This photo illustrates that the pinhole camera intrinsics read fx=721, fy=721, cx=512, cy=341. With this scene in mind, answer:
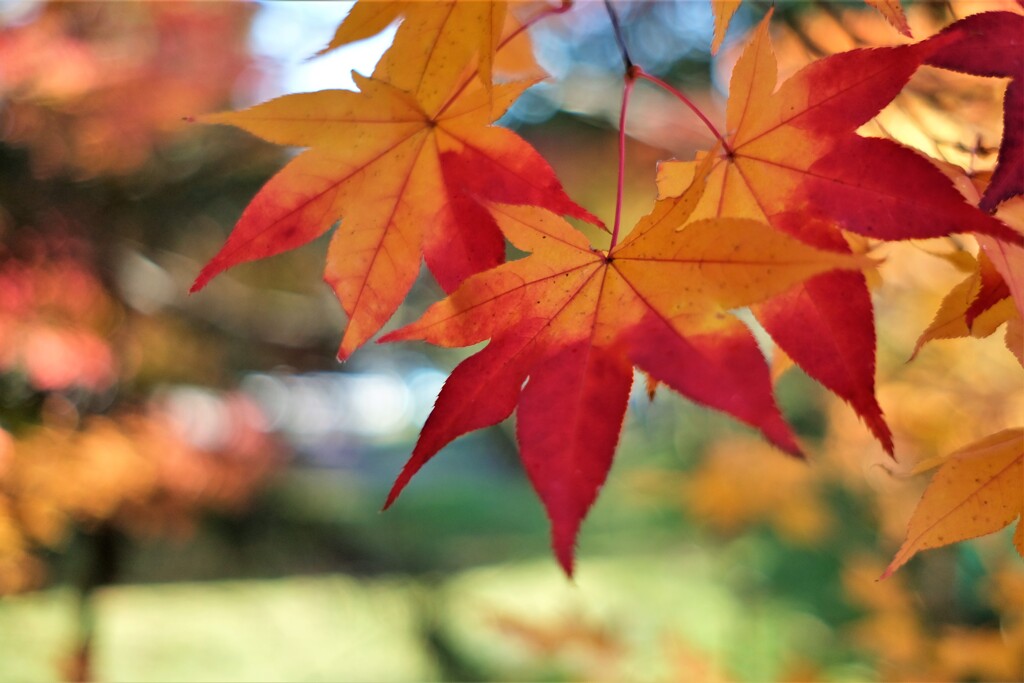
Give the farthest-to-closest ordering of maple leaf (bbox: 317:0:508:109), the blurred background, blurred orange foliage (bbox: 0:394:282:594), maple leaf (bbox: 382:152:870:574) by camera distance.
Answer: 1. blurred orange foliage (bbox: 0:394:282:594)
2. the blurred background
3. maple leaf (bbox: 317:0:508:109)
4. maple leaf (bbox: 382:152:870:574)

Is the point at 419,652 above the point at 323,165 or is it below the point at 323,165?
below

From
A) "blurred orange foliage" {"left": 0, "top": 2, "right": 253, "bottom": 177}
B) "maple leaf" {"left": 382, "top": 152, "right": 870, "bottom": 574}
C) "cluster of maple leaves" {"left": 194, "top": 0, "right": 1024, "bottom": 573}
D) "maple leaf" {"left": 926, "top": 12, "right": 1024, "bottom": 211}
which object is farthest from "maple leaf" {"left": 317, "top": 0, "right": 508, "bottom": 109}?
"blurred orange foliage" {"left": 0, "top": 2, "right": 253, "bottom": 177}

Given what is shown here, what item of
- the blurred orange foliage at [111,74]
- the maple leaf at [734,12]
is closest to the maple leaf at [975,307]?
the maple leaf at [734,12]

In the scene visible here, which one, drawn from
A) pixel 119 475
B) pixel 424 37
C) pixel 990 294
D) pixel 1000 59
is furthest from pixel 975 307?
pixel 119 475

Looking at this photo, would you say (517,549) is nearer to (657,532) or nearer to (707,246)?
(657,532)

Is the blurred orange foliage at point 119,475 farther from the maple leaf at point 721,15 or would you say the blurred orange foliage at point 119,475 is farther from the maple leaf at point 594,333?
the maple leaf at point 721,15

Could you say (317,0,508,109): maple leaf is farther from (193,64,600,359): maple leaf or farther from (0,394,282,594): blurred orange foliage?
(0,394,282,594): blurred orange foliage

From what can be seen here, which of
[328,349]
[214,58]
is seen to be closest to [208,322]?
[328,349]
